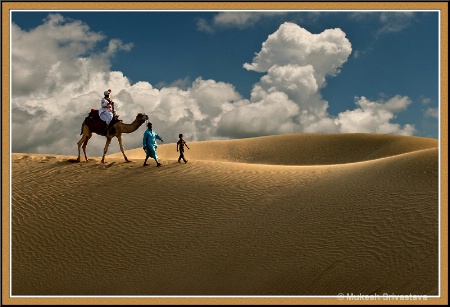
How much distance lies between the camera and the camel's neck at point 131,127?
18.7 metres

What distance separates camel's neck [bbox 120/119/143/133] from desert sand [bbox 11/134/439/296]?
179cm

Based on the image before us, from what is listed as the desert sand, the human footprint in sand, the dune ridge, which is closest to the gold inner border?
the desert sand

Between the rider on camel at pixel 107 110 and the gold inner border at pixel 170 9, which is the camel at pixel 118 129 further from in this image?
the gold inner border at pixel 170 9

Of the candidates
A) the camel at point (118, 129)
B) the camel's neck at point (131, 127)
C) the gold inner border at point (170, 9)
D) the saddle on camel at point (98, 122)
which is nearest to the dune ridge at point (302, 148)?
the camel at point (118, 129)

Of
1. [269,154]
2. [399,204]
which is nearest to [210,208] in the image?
[399,204]

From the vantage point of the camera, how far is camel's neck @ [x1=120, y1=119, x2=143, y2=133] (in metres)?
18.7

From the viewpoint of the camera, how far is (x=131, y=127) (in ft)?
61.4

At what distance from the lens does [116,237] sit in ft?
45.0

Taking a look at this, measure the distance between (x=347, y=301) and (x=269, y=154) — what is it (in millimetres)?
49785

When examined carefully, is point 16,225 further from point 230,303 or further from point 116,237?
point 230,303

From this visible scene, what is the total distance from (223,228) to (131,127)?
7056 millimetres

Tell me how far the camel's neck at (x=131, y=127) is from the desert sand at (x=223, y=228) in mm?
1793

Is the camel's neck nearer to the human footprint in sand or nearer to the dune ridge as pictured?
the human footprint in sand

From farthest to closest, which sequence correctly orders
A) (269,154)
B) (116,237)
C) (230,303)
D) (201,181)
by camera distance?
(269,154), (201,181), (116,237), (230,303)
